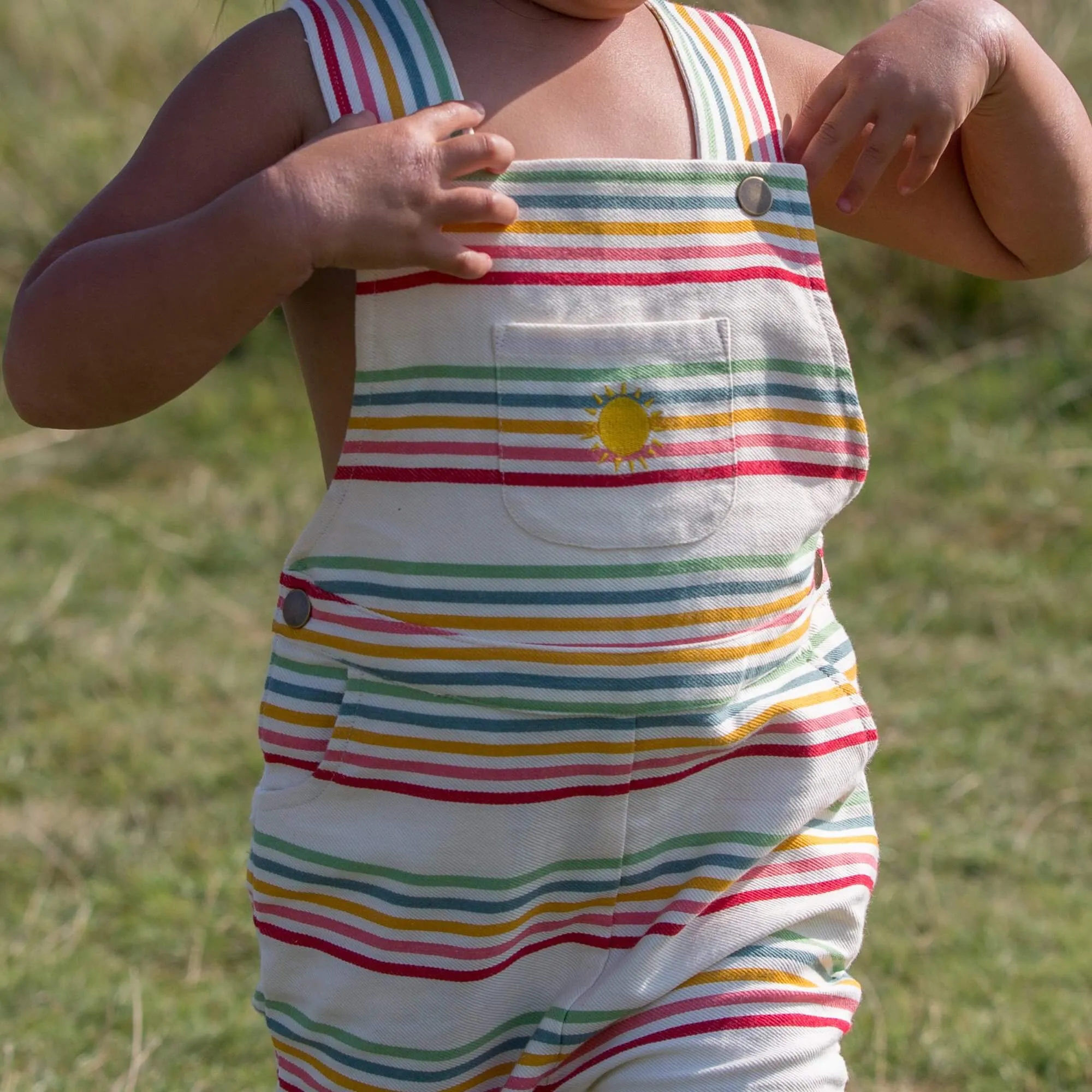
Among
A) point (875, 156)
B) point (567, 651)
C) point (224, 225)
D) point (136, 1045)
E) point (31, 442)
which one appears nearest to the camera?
point (224, 225)

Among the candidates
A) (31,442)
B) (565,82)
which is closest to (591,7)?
(565,82)

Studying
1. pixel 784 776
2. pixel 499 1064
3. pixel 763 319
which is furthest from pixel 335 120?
pixel 499 1064

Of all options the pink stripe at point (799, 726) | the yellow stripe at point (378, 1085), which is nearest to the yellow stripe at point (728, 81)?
the pink stripe at point (799, 726)

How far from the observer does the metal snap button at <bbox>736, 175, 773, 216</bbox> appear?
138 cm

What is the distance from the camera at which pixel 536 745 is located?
1.33 meters

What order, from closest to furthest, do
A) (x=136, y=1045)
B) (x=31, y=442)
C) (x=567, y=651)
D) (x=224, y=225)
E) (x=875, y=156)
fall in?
1. (x=224, y=225)
2. (x=567, y=651)
3. (x=875, y=156)
4. (x=136, y=1045)
5. (x=31, y=442)

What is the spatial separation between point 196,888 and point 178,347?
57.2 inches

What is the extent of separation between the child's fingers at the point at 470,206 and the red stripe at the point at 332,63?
0.41 ft

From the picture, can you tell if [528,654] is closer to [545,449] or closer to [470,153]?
[545,449]

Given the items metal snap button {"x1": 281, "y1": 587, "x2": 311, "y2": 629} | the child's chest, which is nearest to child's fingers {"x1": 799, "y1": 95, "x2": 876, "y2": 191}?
the child's chest

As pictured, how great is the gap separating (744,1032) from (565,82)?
0.80 metres

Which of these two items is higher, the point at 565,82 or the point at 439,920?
the point at 565,82

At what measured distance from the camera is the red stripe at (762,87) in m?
1.44

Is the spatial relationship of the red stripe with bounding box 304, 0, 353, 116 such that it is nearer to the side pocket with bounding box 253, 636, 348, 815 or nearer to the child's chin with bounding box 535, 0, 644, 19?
the child's chin with bounding box 535, 0, 644, 19
